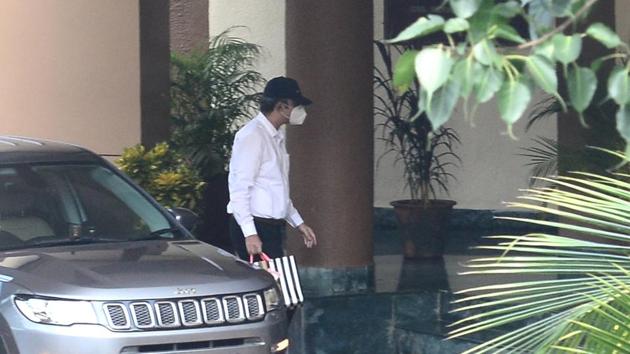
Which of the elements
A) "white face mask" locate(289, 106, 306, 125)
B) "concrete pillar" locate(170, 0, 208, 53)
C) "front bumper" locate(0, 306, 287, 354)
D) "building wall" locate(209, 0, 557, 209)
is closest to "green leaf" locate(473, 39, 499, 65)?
"front bumper" locate(0, 306, 287, 354)

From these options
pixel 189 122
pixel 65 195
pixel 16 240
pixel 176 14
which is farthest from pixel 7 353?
pixel 176 14

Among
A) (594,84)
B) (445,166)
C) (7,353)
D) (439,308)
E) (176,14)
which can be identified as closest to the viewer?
(594,84)

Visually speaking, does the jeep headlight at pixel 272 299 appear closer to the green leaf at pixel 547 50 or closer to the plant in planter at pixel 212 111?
the green leaf at pixel 547 50

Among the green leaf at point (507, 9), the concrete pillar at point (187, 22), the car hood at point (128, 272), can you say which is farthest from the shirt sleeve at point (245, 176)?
the concrete pillar at point (187, 22)

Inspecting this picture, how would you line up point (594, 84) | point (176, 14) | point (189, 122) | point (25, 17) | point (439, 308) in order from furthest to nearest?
point (176, 14) → point (189, 122) → point (25, 17) → point (439, 308) → point (594, 84)

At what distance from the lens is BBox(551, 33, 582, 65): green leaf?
7.21 ft

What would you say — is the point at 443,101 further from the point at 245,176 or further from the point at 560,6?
the point at 245,176

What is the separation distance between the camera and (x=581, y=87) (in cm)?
223

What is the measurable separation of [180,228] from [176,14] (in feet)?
25.6

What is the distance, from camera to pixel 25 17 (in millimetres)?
9781

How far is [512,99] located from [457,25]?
0.17 m

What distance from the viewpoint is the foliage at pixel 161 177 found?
9336 mm

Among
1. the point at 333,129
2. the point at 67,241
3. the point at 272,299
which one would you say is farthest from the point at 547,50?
the point at 333,129

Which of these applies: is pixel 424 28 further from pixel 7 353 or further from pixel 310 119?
pixel 310 119
